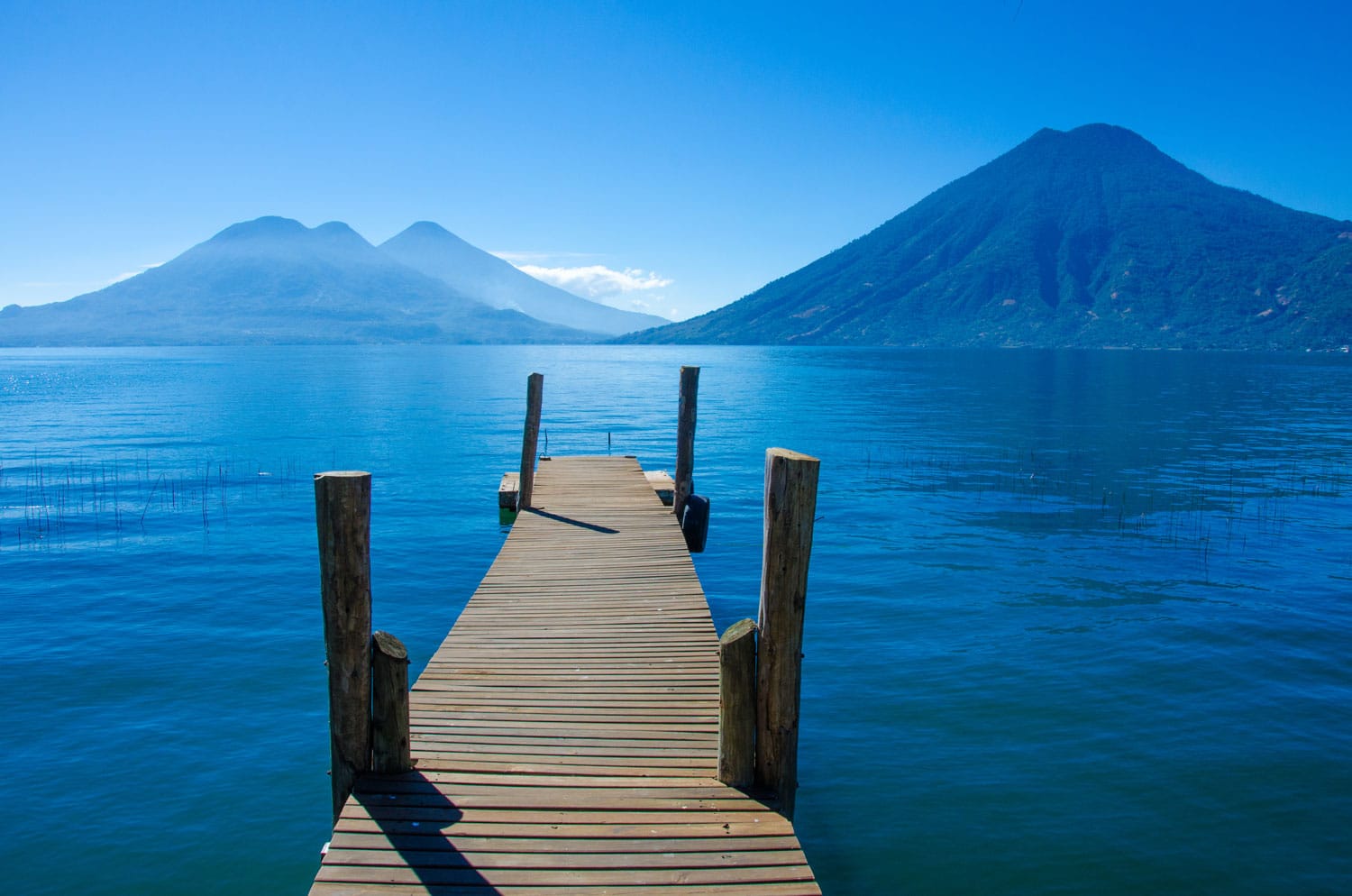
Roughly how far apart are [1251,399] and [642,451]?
4237 cm

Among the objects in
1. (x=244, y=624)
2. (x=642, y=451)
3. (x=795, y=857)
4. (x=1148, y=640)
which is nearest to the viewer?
(x=795, y=857)

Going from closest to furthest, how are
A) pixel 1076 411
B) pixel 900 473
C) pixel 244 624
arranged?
pixel 244 624 → pixel 900 473 → pixel 1076 411

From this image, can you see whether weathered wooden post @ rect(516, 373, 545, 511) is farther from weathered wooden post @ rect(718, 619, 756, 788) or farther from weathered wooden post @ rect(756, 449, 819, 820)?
weathered wooden post @ rect(756, 449, 819, 820)

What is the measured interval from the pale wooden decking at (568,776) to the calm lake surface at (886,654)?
1.78 m

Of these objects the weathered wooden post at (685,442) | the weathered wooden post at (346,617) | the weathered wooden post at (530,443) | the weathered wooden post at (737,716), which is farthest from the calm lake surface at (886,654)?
the weathered wooden post at (346,617)

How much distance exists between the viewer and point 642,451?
31.5 m

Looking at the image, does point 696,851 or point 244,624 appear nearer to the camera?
point 696,851

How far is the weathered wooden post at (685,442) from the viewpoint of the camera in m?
16.3

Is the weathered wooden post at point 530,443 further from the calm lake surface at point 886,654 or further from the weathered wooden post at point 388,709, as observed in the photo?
the weathered wooden post at point 388,709

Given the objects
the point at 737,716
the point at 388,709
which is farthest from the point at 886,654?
the point at 388,709

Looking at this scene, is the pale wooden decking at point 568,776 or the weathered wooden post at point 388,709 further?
the weathered wooden post at point 388,709

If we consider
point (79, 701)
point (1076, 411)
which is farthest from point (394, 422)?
point (1076, 411)

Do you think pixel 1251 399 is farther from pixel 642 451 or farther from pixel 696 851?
pixel 696 851

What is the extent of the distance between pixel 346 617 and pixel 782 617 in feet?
9.70
